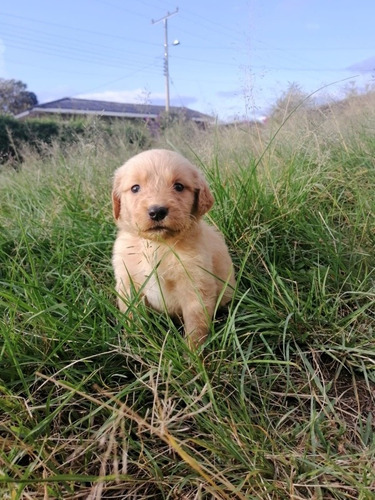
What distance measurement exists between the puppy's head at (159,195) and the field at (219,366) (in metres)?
0.34

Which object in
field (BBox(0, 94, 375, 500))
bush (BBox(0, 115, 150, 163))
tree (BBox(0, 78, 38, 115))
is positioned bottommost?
field (BBox(0, 94, 375, 500))

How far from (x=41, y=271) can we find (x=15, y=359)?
786mm

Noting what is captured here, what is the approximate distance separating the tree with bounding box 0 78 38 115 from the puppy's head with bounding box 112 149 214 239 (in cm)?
2093

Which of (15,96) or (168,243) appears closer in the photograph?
(168,243)

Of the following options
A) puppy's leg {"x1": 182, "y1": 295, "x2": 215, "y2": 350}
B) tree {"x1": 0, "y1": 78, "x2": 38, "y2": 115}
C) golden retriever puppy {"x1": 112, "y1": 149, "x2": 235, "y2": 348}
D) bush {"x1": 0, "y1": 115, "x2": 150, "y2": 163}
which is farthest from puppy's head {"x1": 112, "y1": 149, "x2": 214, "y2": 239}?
tree {"x1": 0, "y1": 78, "x2": 38, "y2": 115}

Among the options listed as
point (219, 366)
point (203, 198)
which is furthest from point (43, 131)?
point (219, 366)

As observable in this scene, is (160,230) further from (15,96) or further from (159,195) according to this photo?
(15,96)

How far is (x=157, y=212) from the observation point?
1.46m

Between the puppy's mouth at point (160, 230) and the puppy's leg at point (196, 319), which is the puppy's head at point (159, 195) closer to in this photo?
the puppy's mouth at point (160, 230)

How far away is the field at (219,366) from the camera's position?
3.67 feet

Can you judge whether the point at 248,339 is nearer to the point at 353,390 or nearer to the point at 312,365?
the point at 312,365

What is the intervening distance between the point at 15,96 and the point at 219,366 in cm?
2583

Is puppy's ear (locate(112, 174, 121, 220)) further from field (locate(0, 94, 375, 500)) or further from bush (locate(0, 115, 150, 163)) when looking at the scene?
bush (locate(0, 115, 150, 163))

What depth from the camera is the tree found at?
20.4 m
